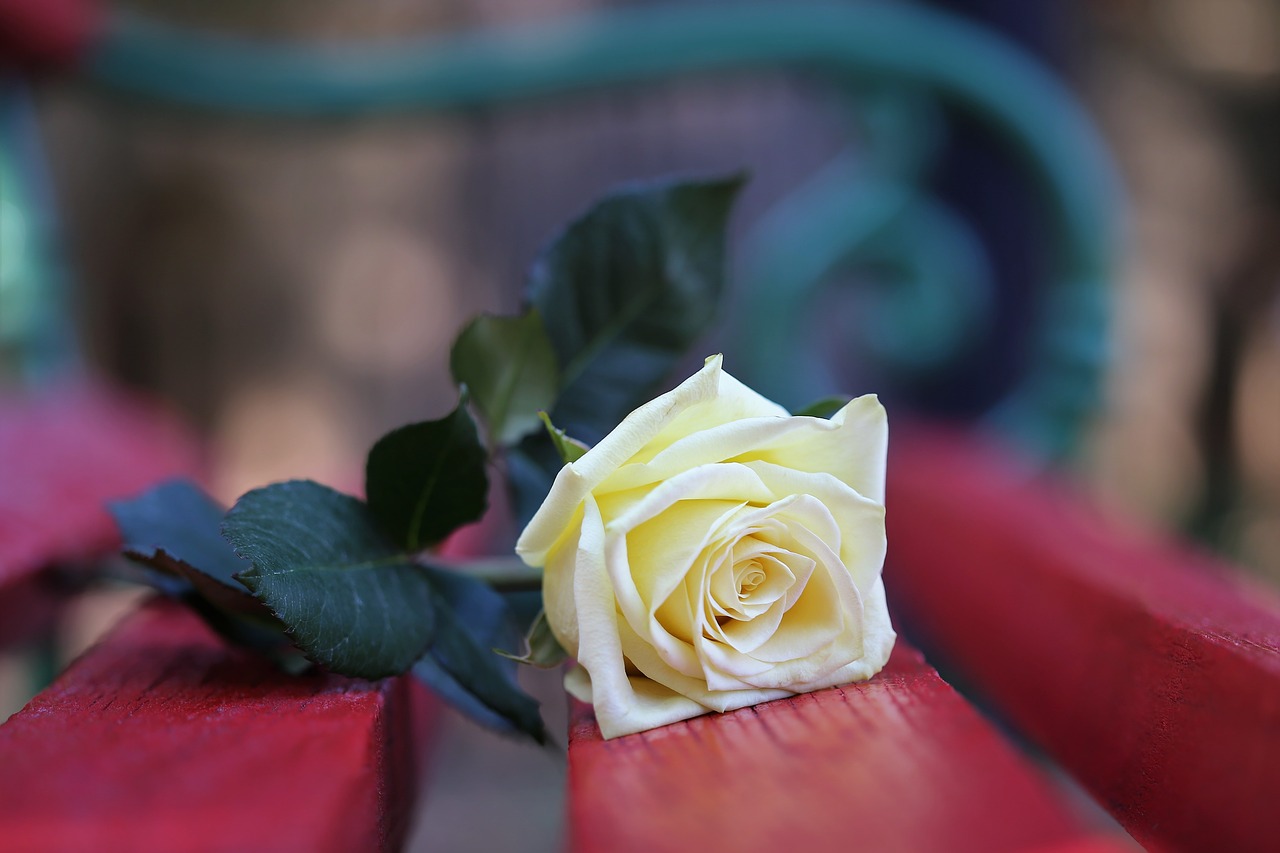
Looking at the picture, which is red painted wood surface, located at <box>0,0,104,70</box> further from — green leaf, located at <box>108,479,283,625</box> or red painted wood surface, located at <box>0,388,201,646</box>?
green leaf, located at <box>108,479,283,625</box>

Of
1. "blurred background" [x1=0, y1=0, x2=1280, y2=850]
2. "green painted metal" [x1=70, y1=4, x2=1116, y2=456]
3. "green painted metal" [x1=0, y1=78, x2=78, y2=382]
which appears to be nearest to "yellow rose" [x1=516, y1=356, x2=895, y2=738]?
"blurred background" [x1=0, y1=0, x2=1280, y2=850]

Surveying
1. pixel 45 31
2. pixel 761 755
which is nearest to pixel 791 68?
pixel 45 31

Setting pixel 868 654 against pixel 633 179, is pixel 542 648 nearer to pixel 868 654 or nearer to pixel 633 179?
pixel 868 654

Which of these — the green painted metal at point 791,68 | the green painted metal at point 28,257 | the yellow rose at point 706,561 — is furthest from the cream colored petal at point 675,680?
the green painted metal at point 28,257

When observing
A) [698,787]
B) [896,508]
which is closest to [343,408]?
[896,508]

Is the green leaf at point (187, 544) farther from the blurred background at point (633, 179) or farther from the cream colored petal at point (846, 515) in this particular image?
the blurred background at point (633, 179)
